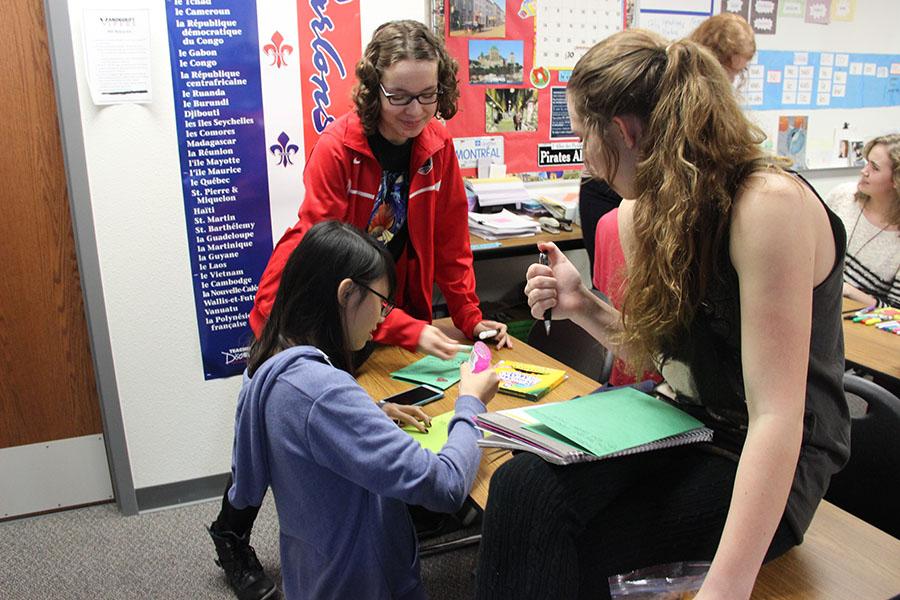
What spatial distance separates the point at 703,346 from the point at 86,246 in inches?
84.2

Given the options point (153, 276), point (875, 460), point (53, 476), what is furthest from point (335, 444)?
point (53, 476)

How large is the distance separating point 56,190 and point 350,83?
1.09 meters

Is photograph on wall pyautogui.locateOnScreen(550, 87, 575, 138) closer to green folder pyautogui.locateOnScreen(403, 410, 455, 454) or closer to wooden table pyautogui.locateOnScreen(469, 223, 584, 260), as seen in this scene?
wooden table pyautogui.locateOnScreen(469, 223, 584, 260)

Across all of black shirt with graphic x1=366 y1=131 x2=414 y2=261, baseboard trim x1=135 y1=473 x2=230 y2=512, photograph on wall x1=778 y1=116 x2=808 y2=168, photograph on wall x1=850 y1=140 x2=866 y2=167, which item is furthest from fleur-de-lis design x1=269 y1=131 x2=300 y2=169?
photograph on wall x1=850 y1=140 x2=866 y2=167

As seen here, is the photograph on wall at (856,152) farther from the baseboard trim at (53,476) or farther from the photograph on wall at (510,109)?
the baseboard trim at (53,476)

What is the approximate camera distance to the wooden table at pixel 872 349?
2.01m

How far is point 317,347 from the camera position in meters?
1.40

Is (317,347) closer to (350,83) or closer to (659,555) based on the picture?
(659,555)

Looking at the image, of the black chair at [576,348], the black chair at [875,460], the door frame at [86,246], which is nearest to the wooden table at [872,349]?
the black chair at [875,460]

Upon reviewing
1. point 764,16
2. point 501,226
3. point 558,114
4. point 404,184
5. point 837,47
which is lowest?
point 501,226

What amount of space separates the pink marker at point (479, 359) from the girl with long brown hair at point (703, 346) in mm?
563

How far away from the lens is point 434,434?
1.48m

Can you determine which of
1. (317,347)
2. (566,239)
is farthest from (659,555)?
(566,239)

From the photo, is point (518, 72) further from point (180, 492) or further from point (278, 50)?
point (180, 492)
